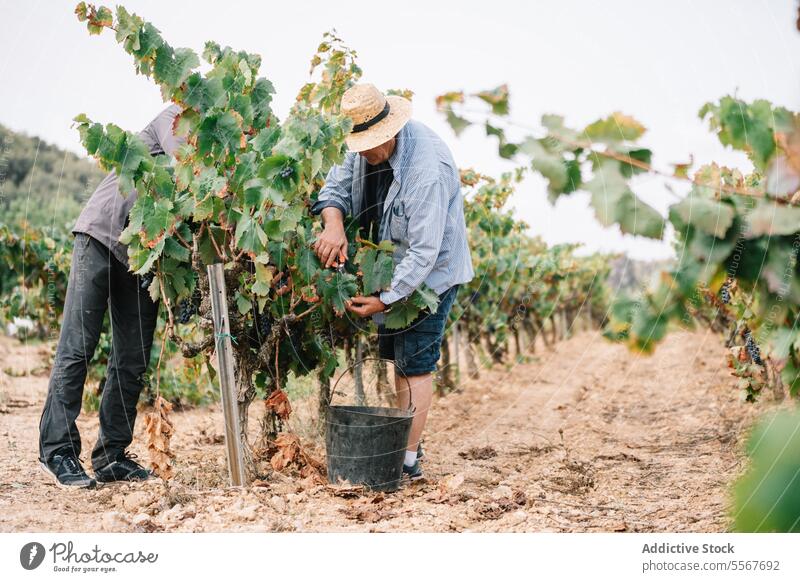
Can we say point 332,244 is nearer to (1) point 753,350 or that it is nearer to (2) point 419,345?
(2) point 419,345

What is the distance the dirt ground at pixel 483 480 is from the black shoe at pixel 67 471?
0.12 ft

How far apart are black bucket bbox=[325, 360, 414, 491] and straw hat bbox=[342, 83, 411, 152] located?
107 cm

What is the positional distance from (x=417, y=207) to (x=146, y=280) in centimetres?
110

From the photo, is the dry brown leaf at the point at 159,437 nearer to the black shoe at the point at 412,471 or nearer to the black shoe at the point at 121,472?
the black shoe at the point at 121,472

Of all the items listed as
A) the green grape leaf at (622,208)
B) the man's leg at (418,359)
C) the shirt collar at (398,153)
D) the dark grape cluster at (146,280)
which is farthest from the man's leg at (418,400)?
the green grape leaf at (622,208)

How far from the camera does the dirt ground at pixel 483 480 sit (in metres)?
2.49

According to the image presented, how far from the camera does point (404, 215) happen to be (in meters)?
2.99

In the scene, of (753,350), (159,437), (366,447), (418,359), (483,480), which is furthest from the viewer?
(753,350)

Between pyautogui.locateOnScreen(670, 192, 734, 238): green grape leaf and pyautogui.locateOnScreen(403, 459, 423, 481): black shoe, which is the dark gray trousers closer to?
pyautogui.locateOnScreen(403, 459, 423, 481): black shoe

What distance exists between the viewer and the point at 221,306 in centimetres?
267

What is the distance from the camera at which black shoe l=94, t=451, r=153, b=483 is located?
309cm

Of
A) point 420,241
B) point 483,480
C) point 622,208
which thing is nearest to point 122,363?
point 420,241

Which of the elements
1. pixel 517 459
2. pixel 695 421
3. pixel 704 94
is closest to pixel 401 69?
pixel 704 94

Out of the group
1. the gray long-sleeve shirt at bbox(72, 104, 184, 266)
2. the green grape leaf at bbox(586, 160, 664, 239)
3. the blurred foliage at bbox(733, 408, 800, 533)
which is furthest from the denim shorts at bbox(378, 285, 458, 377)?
the blurred foliage at bbox(733, 408, 800, 533)
